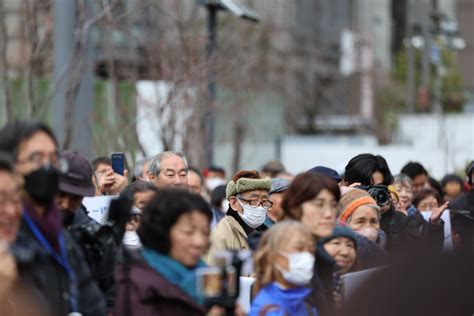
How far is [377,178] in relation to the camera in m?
10.8

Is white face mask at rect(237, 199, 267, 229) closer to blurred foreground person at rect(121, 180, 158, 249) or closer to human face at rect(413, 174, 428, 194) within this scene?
blurred foreground person at rect(121, 180, 158, 249)

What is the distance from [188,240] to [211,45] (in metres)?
11.9

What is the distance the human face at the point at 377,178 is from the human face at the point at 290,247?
4.01 metres

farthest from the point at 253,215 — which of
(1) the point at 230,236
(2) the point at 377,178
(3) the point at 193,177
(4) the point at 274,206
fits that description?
(3) the point at 193,177

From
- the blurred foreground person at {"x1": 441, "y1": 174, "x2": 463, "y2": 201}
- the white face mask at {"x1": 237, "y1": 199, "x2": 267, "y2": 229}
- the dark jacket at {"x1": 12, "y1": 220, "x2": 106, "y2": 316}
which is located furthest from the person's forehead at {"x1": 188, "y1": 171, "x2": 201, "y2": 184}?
the dark jacket at {"x1": 12, "y1": 220, "x2": 106, "y2": 316}

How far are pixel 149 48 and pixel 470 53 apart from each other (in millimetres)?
55755

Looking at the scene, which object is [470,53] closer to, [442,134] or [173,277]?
[442,134]

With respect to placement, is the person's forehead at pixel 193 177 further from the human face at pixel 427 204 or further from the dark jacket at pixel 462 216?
the dark jacket at pixel 462 216

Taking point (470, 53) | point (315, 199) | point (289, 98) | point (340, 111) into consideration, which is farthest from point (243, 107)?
point (470, 53)

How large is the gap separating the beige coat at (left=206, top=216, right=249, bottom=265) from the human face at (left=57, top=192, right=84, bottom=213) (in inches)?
76.3

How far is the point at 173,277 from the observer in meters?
6.29

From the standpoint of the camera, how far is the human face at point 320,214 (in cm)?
756

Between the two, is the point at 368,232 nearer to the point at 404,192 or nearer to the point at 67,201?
the point at 67,201

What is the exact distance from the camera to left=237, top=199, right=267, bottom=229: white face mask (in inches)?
376
